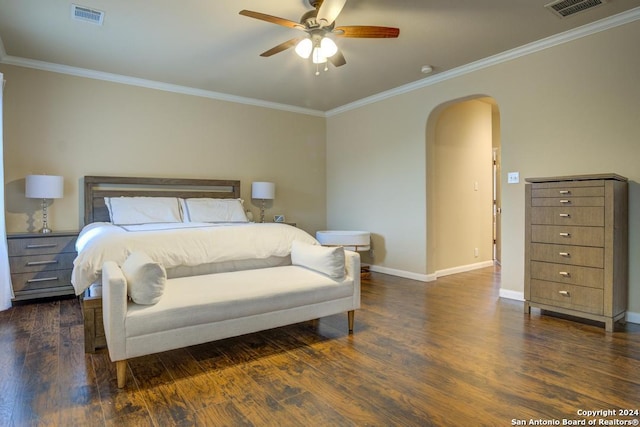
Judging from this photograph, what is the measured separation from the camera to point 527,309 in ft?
10.8

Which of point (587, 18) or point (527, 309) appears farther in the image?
point (527, 309)

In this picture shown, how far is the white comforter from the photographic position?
252 centimetres

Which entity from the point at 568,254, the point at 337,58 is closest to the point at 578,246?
the point at 568,254

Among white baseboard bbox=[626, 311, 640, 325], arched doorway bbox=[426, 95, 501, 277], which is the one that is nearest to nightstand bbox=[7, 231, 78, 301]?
arched doorway bbox=[426, 95, 501, 277]

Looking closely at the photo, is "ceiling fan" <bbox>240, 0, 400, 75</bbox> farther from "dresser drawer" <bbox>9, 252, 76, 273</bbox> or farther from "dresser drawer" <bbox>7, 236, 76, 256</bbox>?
"dresser drawer" <bbox>9, 252, 76, 273</bbox>

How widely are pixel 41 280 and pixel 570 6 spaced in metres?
5.32

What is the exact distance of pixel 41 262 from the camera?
367cm

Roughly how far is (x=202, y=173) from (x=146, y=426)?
3.84 m

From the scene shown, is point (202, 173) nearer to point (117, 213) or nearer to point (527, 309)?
point (117, 213)

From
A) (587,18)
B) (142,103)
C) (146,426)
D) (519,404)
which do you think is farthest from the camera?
(142,103)

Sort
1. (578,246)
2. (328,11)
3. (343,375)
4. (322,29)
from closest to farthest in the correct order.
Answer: (343,375) < (328,11) < (322,29) < (578,246)

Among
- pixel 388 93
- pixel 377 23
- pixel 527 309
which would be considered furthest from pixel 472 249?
pixel 377 23

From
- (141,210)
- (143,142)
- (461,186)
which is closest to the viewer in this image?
(141,210)

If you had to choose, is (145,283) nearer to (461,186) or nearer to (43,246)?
(43,246)
